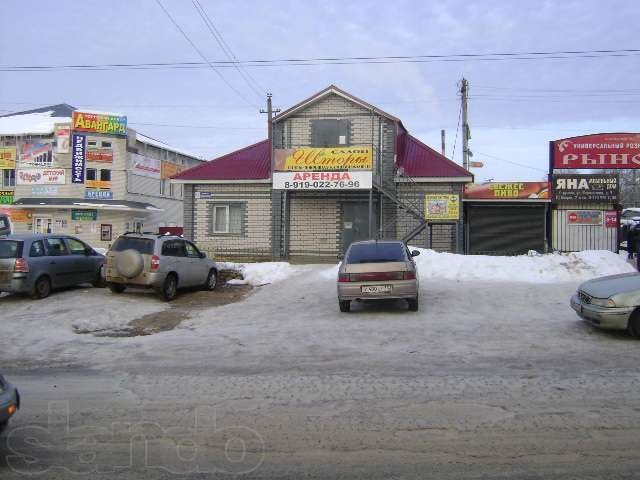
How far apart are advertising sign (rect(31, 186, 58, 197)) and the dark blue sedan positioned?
83.9 feet

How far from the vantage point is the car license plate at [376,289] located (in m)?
12.1

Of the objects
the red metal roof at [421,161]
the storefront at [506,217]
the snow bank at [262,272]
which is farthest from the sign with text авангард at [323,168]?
the storefront at [506,217]

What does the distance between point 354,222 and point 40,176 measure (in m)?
24.4

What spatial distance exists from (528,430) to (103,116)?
38.5 meters

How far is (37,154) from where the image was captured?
39.4 m

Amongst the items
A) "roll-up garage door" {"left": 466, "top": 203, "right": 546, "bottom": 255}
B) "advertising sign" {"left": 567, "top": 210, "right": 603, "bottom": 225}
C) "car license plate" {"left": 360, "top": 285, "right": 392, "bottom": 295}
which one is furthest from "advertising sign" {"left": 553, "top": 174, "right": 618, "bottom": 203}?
"car license plate" {"left": 360, "top": 285, "right": 392, "bottom": 295}

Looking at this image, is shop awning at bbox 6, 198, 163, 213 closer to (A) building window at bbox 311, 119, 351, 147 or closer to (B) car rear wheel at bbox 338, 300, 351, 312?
(A) building window at bbox 311, 119, 351, 147

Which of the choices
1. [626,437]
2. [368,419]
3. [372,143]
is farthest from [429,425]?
[372,143]

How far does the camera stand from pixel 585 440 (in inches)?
203

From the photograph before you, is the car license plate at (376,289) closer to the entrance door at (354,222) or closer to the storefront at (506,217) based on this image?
the entrance door at (354,222)

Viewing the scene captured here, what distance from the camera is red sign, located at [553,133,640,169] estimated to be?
81.9 ft

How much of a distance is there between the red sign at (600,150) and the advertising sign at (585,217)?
1.96 metres

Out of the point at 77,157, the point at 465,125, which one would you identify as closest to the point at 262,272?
the point at 465,125

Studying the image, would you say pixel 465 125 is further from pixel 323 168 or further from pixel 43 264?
pixel 43 264
